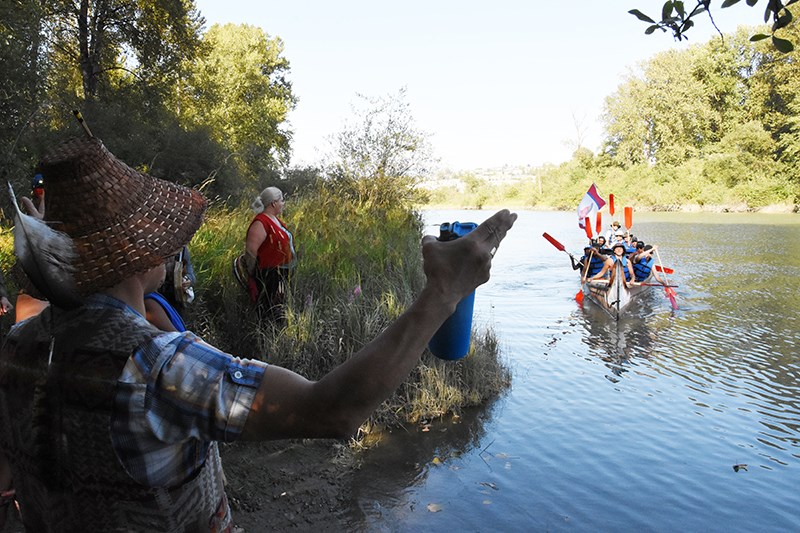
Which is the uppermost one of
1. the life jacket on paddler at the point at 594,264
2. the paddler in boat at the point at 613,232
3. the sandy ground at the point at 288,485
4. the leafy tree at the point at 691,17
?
the leafy tree at the point at 691,17

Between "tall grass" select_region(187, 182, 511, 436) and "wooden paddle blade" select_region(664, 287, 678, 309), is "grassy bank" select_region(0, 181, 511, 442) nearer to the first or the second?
"tall grass" select_region(187, 182, 511, 436)

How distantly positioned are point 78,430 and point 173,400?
23 cm

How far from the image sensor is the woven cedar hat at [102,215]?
52.9 inches

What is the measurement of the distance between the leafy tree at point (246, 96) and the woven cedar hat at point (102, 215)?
1201 inches

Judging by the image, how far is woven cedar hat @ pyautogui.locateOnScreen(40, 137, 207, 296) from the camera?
4.41 ft

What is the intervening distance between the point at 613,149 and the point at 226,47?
49731 millimetres

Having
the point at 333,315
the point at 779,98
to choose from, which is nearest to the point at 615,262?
the point at 333,315

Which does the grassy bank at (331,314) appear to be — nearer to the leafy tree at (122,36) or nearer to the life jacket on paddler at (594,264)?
the life jacket on paddler at (594,264)

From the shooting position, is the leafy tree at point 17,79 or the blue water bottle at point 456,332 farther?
the leafy tree at point 17,79

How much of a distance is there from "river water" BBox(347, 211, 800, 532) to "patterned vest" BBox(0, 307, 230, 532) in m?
3.73

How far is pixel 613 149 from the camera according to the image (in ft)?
236

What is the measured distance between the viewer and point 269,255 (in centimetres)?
615

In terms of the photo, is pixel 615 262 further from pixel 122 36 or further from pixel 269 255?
pixel 122 36

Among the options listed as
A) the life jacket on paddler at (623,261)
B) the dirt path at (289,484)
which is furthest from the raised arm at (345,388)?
the life jacket on paddler at (623,261)
